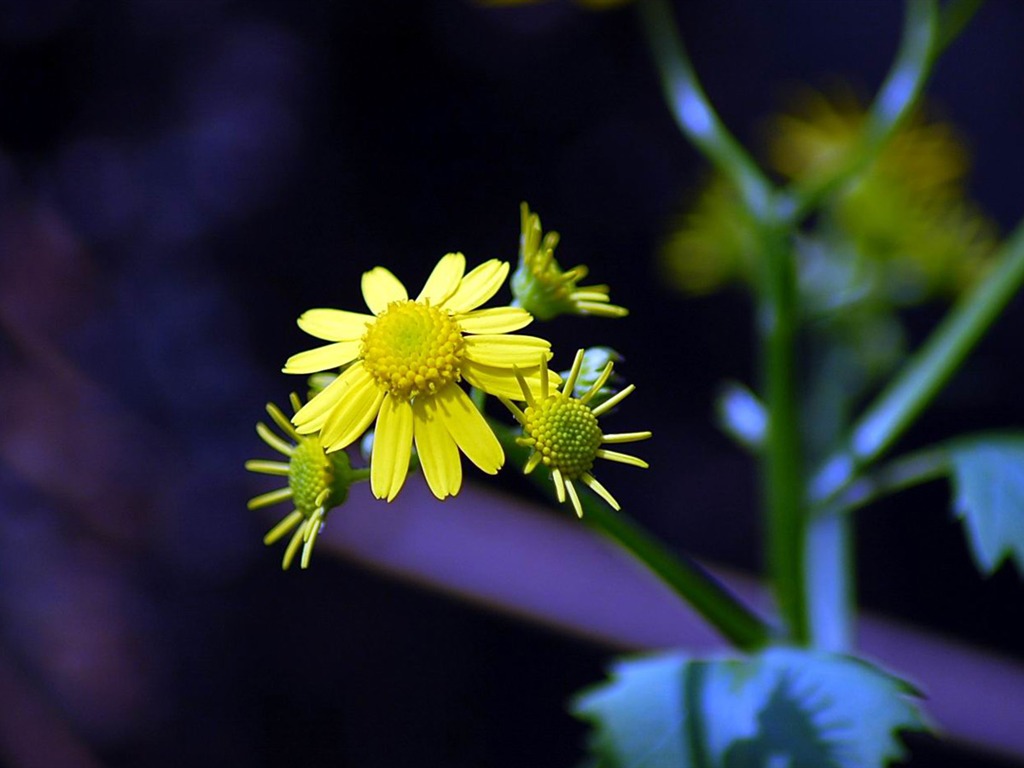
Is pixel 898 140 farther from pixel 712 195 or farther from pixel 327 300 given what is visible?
pixel 327 300

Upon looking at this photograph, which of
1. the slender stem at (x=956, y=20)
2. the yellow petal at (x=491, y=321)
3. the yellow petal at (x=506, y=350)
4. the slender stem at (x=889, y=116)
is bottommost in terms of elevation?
the yellow petal at (x=506, y=350)

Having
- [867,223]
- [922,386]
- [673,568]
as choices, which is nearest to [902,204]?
[867,223]

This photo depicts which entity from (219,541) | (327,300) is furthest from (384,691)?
(327,300)

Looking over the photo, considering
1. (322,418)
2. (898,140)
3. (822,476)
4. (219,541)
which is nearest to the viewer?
(322,418)

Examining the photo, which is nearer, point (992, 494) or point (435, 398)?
point (435, 398)

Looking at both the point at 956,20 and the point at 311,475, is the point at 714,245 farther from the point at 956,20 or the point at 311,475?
the point at 311,475

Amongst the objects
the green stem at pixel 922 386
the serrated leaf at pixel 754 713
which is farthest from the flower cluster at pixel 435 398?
the green stem at pixel 922 386

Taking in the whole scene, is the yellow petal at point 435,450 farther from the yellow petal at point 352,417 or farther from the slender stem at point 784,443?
the slender stem at point 784,443
